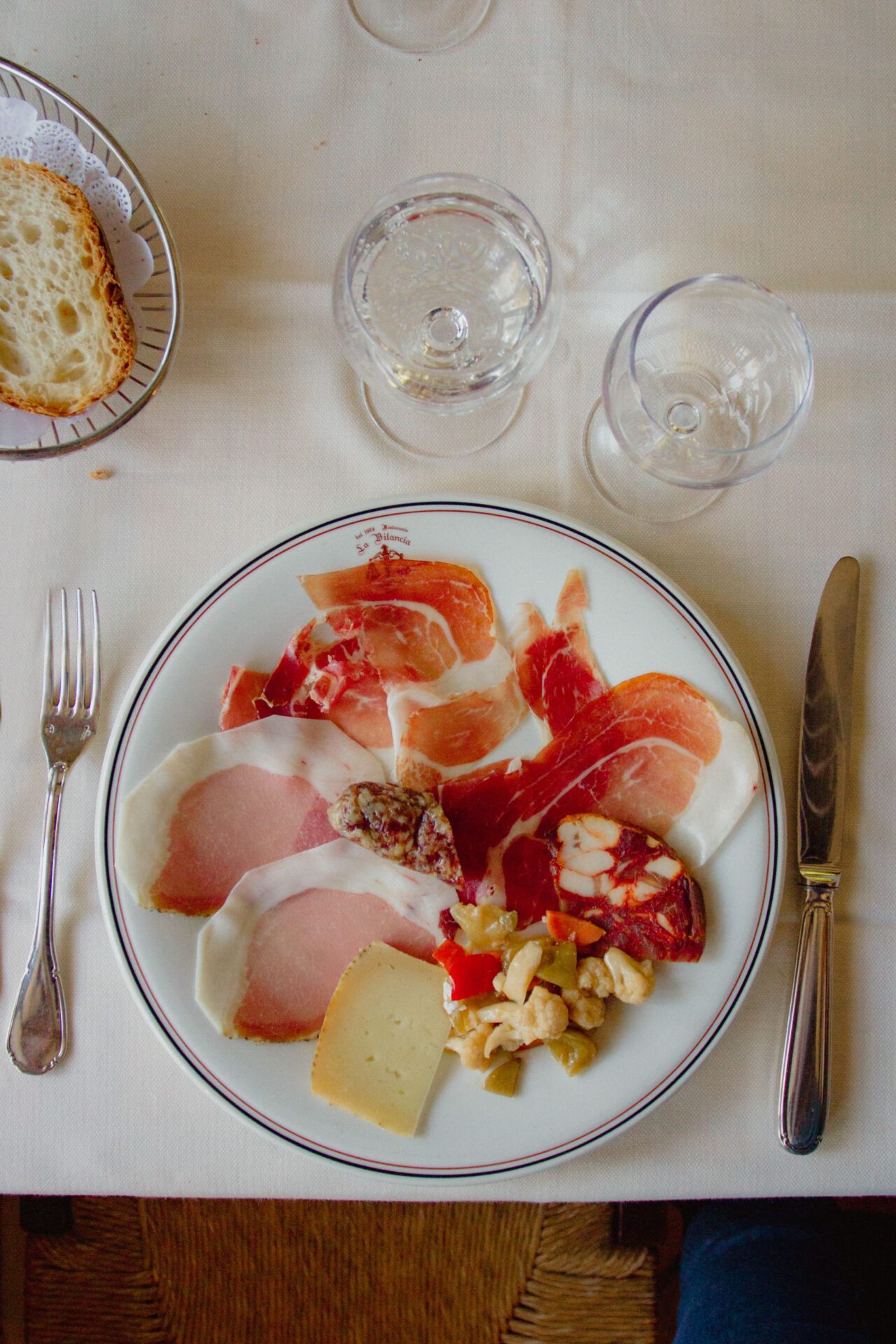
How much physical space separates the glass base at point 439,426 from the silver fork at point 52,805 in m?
0.36

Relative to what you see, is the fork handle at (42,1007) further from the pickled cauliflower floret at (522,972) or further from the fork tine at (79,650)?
the pickled cauliflower floret at (522,972)

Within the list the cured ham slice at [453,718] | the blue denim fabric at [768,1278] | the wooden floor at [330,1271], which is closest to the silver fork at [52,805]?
the cured ham slice at [453,718]

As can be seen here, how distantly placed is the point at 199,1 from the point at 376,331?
0.41m

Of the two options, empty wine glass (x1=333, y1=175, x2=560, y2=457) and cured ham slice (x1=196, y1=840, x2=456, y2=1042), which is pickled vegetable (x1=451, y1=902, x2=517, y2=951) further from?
empty wine glass (x1=333, y1=175, x2=560, y2=457)

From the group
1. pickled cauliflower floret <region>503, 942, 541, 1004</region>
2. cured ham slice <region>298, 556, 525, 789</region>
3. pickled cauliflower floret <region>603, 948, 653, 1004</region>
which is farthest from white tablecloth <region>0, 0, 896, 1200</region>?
pickled cauliflower floret <region>503, 942, 541, 1004</region>

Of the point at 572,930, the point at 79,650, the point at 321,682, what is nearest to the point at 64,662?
the point at 79,650

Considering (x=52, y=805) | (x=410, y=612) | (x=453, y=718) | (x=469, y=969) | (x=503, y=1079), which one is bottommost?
(x=503, y=1079)

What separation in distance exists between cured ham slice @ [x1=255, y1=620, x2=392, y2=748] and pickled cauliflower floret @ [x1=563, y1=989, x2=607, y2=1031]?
333 mm

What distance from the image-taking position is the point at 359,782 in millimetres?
912

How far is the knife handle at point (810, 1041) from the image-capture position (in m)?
0.92

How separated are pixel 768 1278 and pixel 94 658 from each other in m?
1.09

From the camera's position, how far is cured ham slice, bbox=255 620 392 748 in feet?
3.06

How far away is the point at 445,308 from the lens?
3.09 ft

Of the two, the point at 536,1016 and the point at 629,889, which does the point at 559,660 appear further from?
the point at 536,1016
